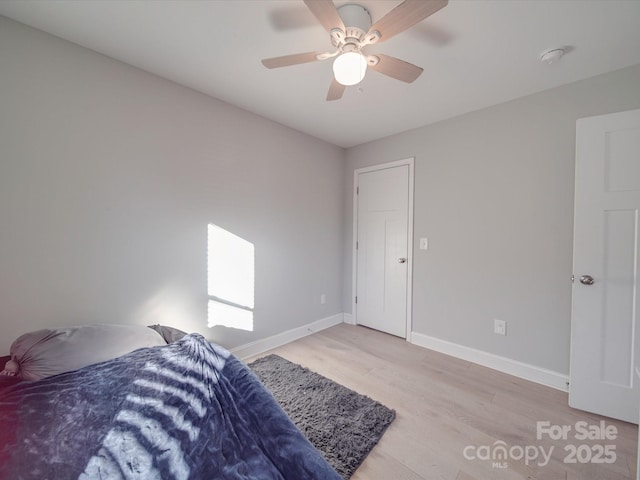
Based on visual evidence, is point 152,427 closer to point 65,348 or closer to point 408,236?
point 65,348

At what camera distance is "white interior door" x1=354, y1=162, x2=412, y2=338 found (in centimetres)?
298

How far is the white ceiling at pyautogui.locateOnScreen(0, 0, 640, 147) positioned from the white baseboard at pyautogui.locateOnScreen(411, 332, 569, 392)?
92.3 inches

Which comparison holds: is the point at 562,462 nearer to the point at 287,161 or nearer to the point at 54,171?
the point at 287,161

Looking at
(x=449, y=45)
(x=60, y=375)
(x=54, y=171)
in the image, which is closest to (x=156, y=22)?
(x=54, y=171)

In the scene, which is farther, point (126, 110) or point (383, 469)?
point (126, 110)

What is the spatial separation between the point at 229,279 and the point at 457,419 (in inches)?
82.9

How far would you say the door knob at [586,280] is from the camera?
1755mm

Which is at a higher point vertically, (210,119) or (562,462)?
(210,119)

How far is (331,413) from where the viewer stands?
5.60 ft

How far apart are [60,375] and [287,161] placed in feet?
8.01

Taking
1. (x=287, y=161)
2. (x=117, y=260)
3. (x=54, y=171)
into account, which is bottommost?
(x=117, y=260)

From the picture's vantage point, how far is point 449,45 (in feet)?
5.27

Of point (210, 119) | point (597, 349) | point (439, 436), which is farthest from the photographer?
point (210, 119)

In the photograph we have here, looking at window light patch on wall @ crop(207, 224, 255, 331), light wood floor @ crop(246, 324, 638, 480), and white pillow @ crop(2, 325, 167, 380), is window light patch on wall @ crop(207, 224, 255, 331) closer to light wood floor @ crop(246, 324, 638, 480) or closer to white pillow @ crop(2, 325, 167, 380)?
light wood floor @ crop(246, 324, 638, 480)
